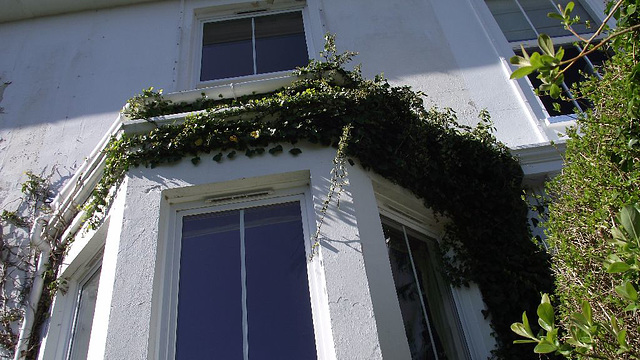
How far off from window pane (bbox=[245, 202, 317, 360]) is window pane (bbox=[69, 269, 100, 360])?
1.66 meters

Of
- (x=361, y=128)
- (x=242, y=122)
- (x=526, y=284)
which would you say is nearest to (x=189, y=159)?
(x=242, y=122)

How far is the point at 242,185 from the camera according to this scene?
4.25m

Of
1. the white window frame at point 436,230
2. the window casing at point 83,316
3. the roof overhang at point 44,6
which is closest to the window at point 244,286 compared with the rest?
the white window frame at point 436,230

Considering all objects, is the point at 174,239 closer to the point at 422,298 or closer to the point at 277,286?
the point at 277,286

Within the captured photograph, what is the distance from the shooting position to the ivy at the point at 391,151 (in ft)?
14.3

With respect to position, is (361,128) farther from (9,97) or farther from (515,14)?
(9,97)

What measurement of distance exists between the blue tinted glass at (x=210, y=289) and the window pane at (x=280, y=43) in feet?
10.2

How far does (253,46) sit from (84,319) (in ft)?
12.8

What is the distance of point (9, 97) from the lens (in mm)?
6648

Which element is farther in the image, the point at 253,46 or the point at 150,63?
the point at 253,46

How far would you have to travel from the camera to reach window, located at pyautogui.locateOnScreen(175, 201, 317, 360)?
143 inches

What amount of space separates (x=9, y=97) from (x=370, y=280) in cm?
522

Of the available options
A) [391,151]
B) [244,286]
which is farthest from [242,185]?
[391,151]

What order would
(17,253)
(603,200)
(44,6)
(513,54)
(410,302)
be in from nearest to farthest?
(603,200) → (410,302) → (17,253) → (513,54) → (44,6)
